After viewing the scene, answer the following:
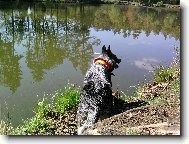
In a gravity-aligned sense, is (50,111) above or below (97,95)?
→ below

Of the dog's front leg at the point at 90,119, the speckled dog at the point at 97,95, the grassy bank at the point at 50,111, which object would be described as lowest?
the grassy bank at the point at 50,111

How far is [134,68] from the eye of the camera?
41.7 feet

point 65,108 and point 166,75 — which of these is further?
point 166,75

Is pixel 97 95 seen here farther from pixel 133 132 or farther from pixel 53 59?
pixel 53 59

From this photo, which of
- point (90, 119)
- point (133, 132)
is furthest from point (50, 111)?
point (133, 132)

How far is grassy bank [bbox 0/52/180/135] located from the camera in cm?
663

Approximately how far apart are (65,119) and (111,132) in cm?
245

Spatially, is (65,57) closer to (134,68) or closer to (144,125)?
(134,68)

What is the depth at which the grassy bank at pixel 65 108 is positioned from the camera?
663cm

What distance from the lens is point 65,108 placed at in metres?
8.07

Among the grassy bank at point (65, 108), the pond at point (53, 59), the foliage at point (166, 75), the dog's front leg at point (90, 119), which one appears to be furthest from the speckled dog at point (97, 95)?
the foliage at point (166, 75)

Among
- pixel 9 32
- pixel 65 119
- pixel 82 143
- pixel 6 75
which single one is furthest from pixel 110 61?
pixel 9 32

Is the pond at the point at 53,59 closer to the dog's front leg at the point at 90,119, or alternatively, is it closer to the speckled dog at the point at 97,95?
the speckled dog at the point at 97,95

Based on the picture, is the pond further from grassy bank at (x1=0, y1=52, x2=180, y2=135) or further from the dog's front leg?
the dog's front leg
